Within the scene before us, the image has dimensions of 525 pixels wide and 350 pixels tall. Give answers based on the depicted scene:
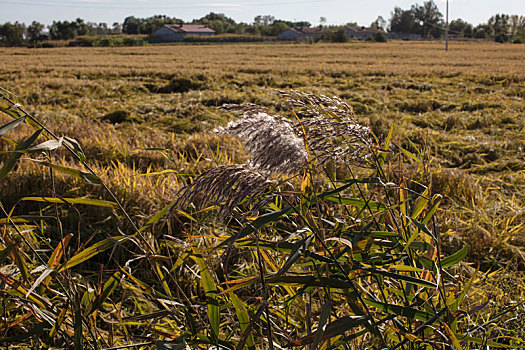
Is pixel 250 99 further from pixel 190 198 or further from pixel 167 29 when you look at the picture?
pixel 167 29

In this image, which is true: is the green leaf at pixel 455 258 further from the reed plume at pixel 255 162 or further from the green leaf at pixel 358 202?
the reed plume at pixel 255 162

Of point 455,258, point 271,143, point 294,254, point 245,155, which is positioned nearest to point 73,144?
point 271,143

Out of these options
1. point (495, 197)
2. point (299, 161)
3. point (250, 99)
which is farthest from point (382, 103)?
point (299, 161)

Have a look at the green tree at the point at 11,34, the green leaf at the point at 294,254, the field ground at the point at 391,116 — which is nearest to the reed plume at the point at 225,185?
the green leaf at the point at 294,254

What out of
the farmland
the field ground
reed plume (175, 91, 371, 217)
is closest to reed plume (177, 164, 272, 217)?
reed plume (175, 91, 371, 217)

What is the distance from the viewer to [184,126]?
8.09m

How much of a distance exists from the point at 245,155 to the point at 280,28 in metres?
118

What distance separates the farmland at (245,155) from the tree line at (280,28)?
67100 mm

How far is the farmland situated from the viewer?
10.4 feet

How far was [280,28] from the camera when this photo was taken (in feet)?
377

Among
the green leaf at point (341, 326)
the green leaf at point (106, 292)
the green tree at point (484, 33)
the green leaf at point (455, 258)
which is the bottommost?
the green leaf at point (341, 326)

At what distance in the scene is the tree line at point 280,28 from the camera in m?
85.8

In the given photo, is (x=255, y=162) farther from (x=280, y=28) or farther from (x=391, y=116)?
(x=280, y=28)

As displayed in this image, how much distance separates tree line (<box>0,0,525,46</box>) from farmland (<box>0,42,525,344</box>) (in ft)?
220
